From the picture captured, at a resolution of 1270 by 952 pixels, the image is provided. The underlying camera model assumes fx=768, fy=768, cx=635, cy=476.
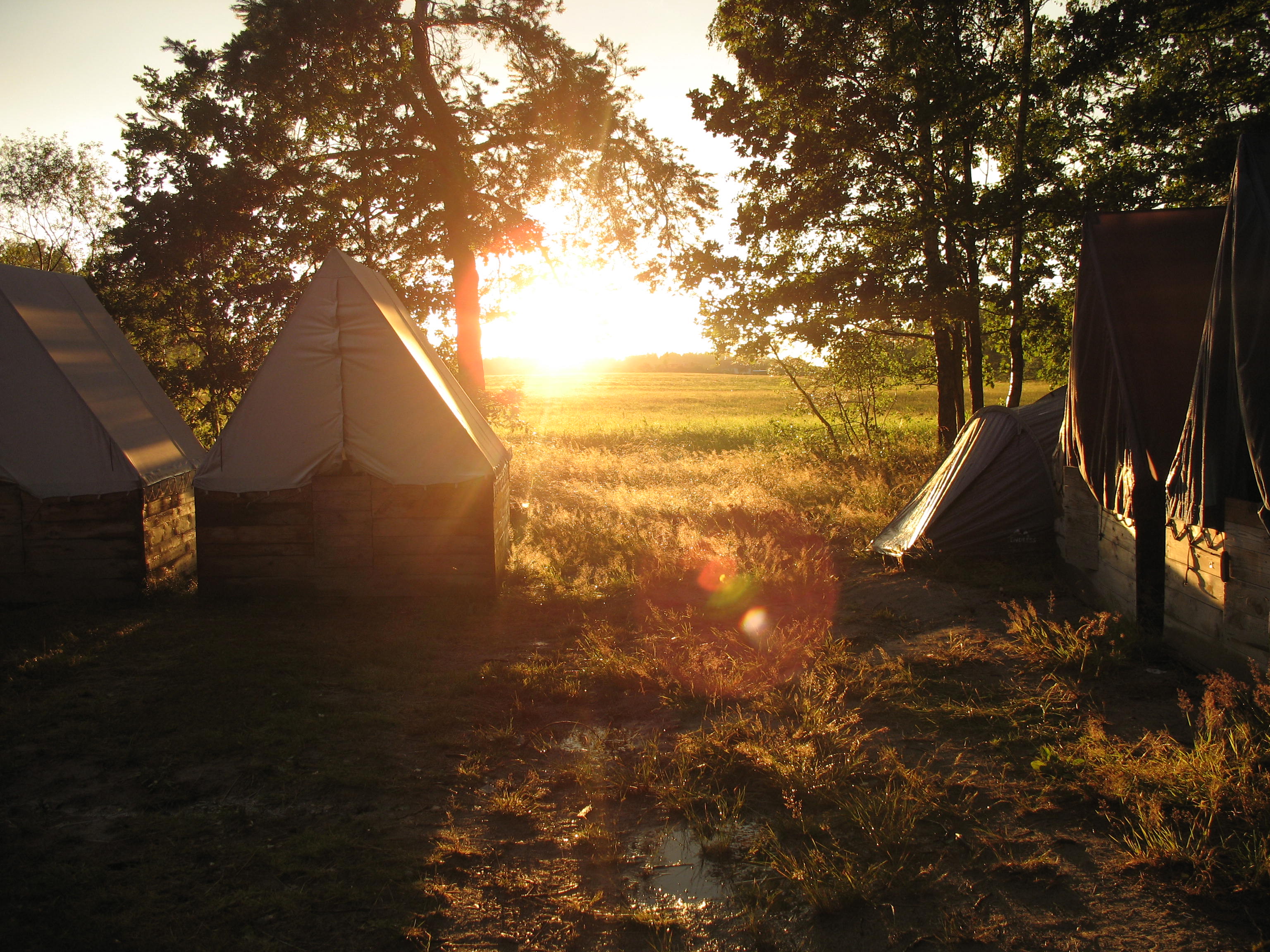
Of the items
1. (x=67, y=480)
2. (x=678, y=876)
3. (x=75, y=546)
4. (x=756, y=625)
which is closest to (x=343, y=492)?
(x=67, y=480)

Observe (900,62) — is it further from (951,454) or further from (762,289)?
(951,454)

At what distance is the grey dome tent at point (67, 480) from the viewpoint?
27.1ft

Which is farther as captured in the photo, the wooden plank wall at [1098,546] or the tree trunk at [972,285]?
the tree trunk at [972,285]

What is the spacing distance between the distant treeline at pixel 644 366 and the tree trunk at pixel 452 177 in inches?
3173

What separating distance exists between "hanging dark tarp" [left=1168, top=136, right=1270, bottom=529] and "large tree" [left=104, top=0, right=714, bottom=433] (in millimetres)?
12284

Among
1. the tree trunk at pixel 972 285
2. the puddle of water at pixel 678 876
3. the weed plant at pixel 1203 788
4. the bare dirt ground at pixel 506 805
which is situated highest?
the tree trunk at pixel 972 285

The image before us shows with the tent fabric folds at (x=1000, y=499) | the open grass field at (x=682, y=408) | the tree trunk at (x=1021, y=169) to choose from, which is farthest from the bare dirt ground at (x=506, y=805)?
the open grass field at (x=682, y=408)

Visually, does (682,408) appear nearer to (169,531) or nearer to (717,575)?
(717,575)

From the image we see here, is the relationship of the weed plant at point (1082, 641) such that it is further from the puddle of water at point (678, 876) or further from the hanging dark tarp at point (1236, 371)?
the puddle of water at point (678, 876)

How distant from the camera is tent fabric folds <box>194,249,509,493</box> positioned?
8.38 meters

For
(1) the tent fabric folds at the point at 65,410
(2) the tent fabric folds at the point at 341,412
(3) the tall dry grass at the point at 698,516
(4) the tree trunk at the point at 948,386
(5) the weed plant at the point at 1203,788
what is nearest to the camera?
(5) the weed plant at the point at 1203,788

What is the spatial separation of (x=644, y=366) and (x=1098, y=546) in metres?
122

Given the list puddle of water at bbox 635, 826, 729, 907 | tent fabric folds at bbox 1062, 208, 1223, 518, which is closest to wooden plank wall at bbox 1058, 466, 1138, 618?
tent fabric folds at bbox 1062, 208, 1223, 518

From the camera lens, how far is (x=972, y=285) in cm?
1330
